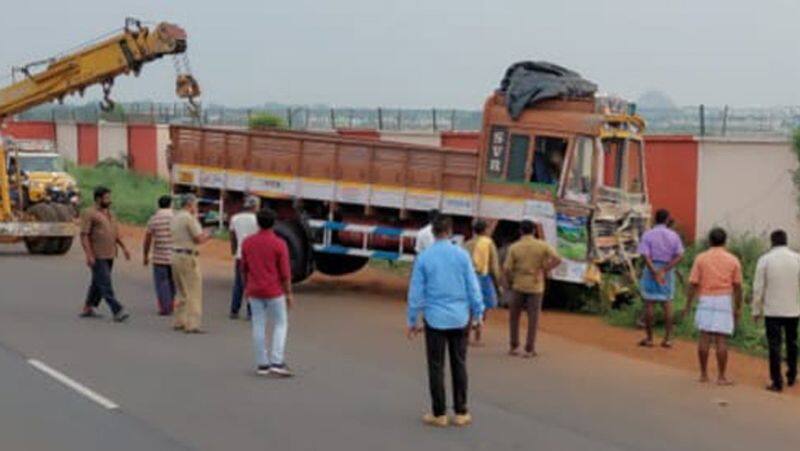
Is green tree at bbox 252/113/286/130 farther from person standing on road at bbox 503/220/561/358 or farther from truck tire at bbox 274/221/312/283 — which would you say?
person standing on road at bbox 503/220/561/358

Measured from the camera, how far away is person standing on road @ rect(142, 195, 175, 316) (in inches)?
608

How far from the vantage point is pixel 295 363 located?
1276cm

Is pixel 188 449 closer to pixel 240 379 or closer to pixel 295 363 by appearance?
pixel 240 379

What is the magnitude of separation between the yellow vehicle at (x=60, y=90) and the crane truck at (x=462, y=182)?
3057mm

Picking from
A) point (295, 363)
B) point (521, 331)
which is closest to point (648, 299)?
point (521, 331)

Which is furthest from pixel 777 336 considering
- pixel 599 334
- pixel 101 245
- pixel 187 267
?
pixel 101 245

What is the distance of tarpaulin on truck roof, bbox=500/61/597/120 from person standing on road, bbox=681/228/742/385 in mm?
5510

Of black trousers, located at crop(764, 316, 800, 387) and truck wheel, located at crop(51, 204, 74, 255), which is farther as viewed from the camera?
truck wheel, located at crop(51, 204, 74, 255)

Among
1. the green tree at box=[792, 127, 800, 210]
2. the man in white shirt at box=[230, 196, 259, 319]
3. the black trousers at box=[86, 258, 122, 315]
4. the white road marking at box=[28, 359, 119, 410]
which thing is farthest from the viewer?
the green tree at box=[792, 127, 800, 210]

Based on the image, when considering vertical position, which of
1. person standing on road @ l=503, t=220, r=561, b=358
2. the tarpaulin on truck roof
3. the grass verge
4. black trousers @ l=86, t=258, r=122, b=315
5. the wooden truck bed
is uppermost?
the tarpaulin on truck roof

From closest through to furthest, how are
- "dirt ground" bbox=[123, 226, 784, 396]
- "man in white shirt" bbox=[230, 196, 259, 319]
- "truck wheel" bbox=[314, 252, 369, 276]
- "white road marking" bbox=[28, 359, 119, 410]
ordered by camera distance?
1. "white road marking" bbox=[28, 359, 119, 410]
2. "dirt ground" bbox=[123, 226, 784, 396]
3. "man in white shirt" bbox=[230, 196, 259, 319]
4. "truck wheel" bbox=[314, 252, 369, 276]

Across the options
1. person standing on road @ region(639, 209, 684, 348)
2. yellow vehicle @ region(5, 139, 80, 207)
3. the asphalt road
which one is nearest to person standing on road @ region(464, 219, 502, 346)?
the asphalt road

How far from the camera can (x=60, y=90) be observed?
25.1 m

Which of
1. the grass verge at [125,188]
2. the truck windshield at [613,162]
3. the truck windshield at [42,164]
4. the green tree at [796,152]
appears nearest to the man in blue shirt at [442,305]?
the truck windshield at [613,162]
